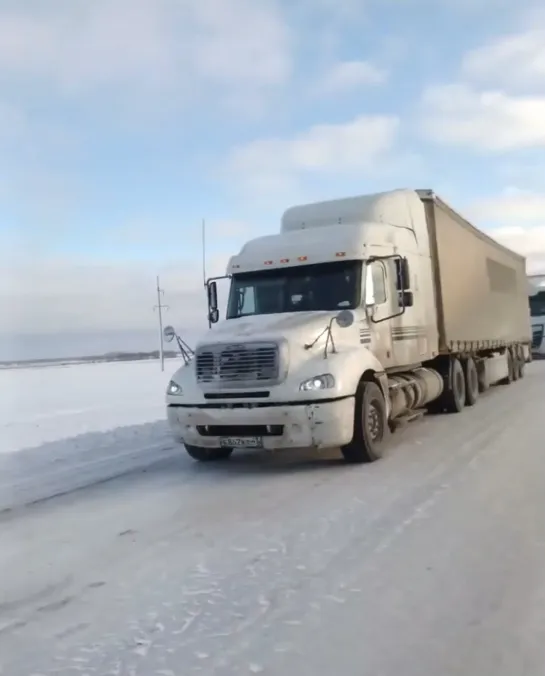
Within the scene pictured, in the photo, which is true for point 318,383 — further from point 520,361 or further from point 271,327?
point 520,361

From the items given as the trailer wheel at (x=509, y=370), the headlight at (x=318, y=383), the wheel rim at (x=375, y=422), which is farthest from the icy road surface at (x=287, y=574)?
the trailer wheel at (x=509, y=370)

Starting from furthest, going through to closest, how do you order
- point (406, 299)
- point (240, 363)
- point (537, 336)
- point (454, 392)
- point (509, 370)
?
point (537, 336)
point (509, 370)
point (454, 392)
point (406, 299)
point (240, 363)

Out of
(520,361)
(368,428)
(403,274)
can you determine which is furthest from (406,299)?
(520,361)

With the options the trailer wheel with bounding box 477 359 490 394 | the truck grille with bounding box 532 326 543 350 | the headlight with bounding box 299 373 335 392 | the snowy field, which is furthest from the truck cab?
the truck grille with bounding box 532 326 543 350

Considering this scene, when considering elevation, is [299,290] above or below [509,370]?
above

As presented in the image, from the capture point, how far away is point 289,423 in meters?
8.07

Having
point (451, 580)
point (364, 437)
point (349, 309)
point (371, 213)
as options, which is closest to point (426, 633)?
point (451, 580)

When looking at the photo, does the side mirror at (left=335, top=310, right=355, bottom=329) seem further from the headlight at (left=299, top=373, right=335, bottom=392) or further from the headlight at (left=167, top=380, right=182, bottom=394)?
the headlight at (left=167, top=380, right=182, bottom=394)

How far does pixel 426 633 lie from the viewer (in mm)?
3850

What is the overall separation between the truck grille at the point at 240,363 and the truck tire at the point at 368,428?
115 cm

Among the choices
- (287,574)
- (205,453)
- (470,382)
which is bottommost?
(287,574)

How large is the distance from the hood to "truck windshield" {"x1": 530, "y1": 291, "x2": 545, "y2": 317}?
79.0ft

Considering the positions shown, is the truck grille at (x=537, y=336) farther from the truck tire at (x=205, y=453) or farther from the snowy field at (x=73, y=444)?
the truck tire at (x=205, y=453)

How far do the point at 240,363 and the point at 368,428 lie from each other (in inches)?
67.6
